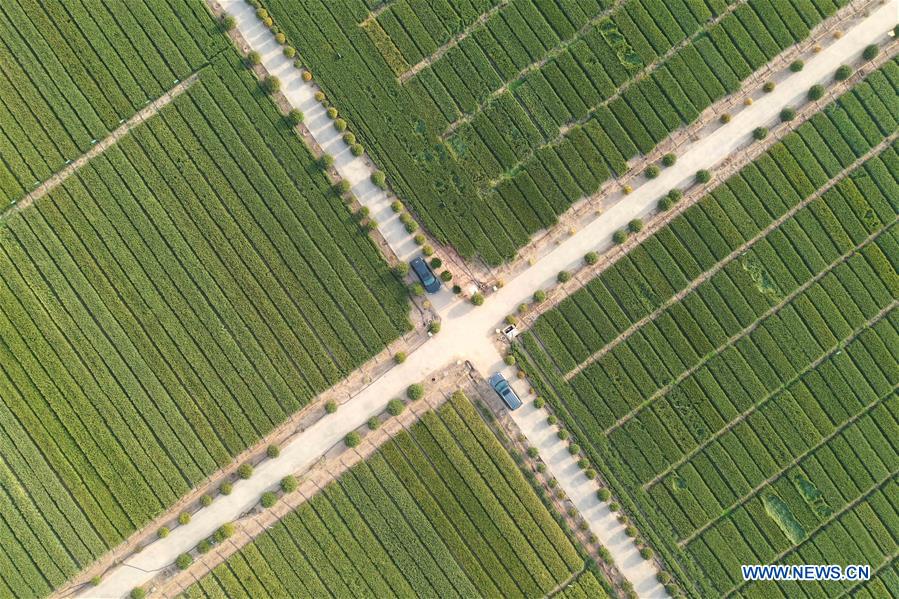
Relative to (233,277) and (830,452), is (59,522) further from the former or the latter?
(830,452)

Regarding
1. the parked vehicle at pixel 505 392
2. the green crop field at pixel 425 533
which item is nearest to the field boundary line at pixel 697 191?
the parked vehicle at pixel 505 392

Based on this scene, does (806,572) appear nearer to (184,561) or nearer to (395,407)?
(395,407)

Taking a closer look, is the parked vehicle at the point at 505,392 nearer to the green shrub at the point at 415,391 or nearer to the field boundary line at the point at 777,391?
the green shrub at the point at 415,391

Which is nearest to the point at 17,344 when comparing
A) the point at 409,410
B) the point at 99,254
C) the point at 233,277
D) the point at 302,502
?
the point at 99,254

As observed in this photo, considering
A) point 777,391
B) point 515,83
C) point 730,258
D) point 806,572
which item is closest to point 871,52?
point 730,258

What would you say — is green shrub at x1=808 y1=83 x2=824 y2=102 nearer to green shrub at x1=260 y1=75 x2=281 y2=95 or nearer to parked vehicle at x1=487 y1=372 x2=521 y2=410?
parked vehicle at x1=487 y1=372 x2=521 y2=410
